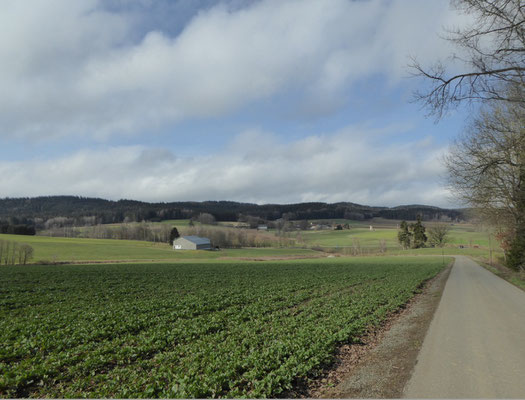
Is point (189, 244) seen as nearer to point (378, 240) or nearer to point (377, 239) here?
point (378, 240)

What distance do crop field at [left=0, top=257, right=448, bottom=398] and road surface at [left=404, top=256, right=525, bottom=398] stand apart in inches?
96.1

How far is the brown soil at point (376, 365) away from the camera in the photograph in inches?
287

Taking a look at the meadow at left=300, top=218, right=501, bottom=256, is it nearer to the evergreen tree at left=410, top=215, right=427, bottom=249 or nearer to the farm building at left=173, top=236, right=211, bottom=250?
the evergreen tree at left=410, top=215, right=427, bottom=249

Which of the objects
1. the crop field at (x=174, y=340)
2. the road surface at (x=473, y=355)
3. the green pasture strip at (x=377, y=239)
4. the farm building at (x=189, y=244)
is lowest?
the farm building at (x=189, y=244)

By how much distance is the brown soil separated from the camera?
7298 mm

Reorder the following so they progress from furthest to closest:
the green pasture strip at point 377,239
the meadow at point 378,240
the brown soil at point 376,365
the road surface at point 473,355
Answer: the green pasture strip at point 377,239, the meadow at point 378,240, the brown soil at point 376,365, the road surface at point 473,355

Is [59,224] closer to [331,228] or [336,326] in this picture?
[331,228]

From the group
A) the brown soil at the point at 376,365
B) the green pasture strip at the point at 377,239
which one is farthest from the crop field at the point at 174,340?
the green pasture strip at the point at 377,239

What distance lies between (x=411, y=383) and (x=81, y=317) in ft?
45.0

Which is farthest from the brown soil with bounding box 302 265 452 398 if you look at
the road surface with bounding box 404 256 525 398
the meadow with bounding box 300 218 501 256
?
the meadow with bounding box 300 218 501 256

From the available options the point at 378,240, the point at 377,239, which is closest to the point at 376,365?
the point at 378,240

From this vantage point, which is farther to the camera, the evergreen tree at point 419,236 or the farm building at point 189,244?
the farm building at point 189,244

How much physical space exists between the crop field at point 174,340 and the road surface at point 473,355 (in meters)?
2.44

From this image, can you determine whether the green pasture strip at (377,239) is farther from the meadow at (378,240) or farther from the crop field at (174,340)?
the crop field at (174,340)
